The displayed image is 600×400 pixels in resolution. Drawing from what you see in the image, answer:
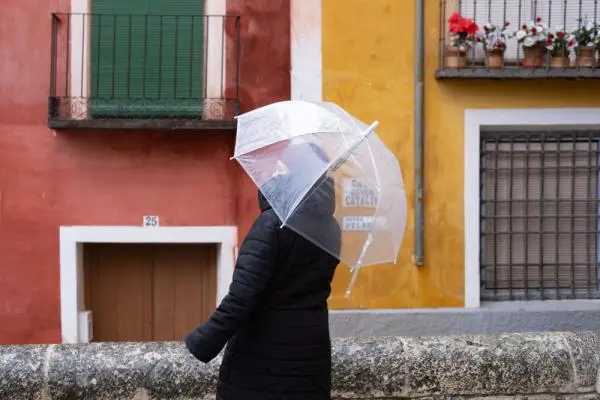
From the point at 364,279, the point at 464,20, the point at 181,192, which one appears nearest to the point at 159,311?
the point at 181,192

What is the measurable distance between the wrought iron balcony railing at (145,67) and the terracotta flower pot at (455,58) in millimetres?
1661

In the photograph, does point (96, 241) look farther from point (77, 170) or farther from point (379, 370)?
point (379, 370)

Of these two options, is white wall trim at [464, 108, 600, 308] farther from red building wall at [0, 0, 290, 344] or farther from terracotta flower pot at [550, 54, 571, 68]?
red building wall at [0, 0, 290, 344]

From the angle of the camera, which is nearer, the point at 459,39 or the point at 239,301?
the point at 239,301

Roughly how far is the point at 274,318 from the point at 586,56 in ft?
15.5

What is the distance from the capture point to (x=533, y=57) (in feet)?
22.1

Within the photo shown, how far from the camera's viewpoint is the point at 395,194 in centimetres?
330

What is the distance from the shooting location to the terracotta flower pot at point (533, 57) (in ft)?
22.0

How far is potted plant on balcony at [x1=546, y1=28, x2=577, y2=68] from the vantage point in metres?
6.66

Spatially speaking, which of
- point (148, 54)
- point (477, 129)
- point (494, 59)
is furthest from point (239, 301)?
point (494, 59)

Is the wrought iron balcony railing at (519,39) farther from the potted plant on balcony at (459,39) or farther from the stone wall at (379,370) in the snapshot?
the stone wall at (379,370)

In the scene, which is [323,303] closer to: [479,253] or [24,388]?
[24,388]

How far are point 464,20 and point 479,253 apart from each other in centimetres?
187

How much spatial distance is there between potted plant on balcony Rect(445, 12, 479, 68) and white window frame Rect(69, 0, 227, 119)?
1.77 m
